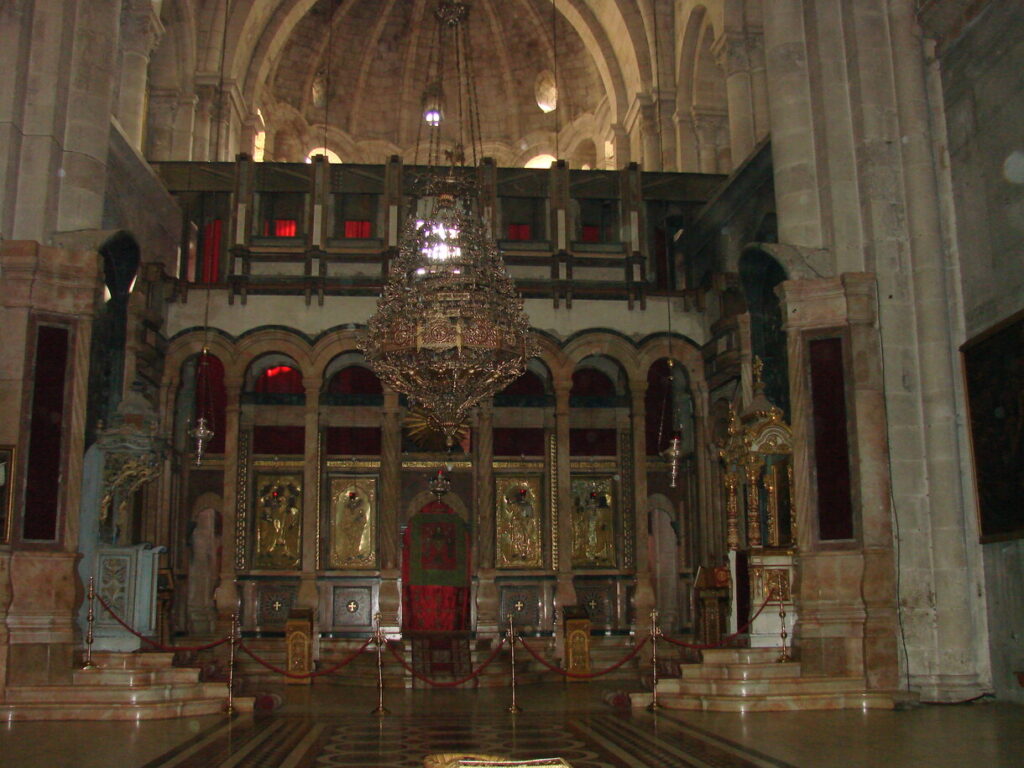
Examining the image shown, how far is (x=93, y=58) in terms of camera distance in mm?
11805

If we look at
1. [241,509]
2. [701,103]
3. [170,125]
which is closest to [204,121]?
[170,125]

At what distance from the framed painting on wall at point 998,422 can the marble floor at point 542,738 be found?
1.81 meters

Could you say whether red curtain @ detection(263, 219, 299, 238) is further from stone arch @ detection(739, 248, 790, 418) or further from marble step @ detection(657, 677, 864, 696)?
marble step @ detection(657, 677, 864, 696)

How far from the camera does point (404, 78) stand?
1059 inches

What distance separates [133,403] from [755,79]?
36.7 feet

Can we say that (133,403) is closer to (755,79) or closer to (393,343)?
(393,343)

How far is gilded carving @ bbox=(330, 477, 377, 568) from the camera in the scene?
17859mm

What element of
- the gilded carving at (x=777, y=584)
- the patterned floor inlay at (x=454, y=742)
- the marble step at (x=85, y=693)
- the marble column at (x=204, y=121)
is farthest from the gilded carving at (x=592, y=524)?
the marble column at (x=204, y=121)

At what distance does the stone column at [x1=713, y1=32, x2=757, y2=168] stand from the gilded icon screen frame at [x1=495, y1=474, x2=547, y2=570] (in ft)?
21.4

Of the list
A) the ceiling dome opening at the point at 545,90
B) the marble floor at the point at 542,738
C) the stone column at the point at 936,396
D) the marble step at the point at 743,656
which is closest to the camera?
the marble floor at the point at 542,738

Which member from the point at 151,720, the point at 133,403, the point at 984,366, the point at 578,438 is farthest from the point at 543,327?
the point at 151,720

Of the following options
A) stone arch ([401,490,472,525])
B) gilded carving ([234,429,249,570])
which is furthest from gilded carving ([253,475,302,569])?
stone arch ([401,490,472,525])

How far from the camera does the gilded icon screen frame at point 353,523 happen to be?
17844 mm

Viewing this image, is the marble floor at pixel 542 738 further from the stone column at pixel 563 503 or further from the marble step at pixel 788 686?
the stone column at pixel 563 503
